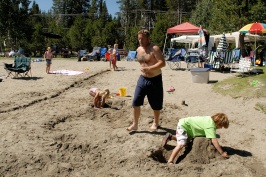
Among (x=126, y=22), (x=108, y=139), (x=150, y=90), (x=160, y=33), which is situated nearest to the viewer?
(x=108, y=139)

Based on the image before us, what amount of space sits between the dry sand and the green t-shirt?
0.83 feet

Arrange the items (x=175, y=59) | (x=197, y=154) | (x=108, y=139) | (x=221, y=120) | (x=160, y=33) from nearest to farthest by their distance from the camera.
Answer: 1. (x=221, y=120)
2. (x=197, y=154)
3. (x=108, y=139)
4. (x=175, y=59)
5. (x=160, y=33)

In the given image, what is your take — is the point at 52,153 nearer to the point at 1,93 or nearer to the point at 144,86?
the point at 144,86

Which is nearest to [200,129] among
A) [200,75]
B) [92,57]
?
[200,75]

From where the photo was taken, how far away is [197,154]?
4.53 m

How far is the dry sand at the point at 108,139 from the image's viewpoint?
160 inches

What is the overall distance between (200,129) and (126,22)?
4720 centimetres

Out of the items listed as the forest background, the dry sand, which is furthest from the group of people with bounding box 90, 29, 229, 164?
the forest background

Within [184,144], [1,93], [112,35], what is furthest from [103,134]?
[112,35]

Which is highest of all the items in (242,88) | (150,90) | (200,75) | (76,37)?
(76,37)

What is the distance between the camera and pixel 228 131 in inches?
229

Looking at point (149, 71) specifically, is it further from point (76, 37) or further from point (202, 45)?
point (76, 37)

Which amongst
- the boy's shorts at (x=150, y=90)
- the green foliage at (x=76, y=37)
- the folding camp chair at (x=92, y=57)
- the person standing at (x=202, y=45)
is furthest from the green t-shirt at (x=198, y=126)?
the green foliage at (x=76, y=37)

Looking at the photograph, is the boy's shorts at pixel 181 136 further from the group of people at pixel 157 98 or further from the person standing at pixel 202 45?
the person standing at pixel 202 45
